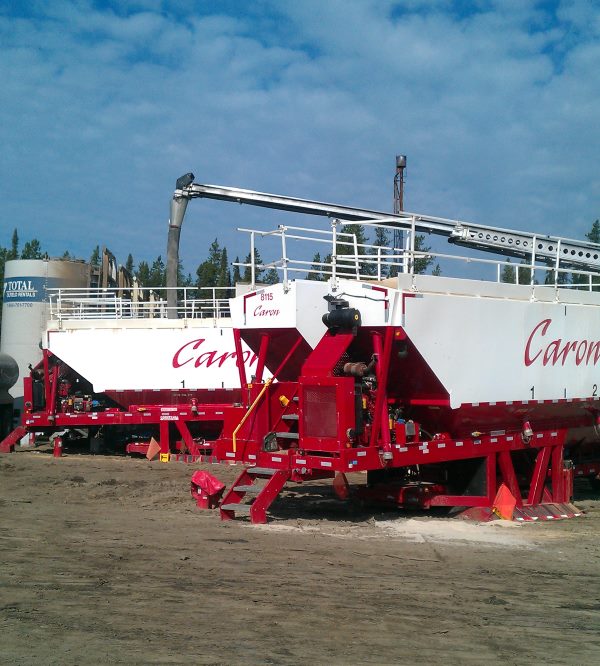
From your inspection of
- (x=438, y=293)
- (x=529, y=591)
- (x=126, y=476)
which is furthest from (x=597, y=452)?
(x=126, y=476)

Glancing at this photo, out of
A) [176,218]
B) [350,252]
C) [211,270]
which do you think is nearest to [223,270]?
[211,270]

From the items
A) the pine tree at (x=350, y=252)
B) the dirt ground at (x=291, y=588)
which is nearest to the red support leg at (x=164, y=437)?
the pine tree at (x=350, y=252)

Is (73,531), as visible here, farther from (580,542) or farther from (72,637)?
(580,542)

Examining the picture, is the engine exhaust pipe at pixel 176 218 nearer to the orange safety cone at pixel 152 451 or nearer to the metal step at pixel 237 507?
the orange safety cone at pixel 152 451

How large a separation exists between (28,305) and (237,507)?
627 inches

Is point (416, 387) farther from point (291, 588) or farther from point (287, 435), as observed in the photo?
point (291, 588)

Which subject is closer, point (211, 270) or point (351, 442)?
point (351, 442)

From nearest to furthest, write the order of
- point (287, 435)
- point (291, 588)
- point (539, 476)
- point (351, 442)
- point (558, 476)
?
point (291, 588), point (351, 442), point (287, 435), point (539, 476), point (558, 476)

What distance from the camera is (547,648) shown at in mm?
5215

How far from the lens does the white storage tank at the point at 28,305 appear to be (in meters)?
23.1

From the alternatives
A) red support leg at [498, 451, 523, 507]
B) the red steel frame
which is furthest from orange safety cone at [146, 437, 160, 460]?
red support leg at [498, 451, 523, 507]

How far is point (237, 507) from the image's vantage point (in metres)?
9.72

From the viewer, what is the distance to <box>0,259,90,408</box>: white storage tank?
23141mm

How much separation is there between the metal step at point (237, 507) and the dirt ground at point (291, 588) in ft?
0.77
